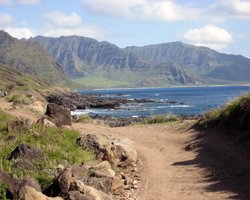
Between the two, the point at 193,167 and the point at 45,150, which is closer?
the point at 45,150

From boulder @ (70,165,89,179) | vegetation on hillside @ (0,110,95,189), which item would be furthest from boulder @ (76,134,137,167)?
boulder @ (70,165,89,179)

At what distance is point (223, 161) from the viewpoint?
1730cm

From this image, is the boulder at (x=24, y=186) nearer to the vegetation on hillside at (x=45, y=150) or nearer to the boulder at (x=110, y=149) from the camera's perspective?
the vegetation on hillside at (x=45, y=150)

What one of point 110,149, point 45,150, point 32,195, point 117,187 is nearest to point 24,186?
point 32,195

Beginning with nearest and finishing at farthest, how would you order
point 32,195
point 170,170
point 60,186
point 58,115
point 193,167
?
point 32,195 < point 60,186 < point 170,170 < point 193,167 < point 58,115

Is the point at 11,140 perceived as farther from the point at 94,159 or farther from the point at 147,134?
the point at 147,134

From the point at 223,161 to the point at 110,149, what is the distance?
13.3 feet

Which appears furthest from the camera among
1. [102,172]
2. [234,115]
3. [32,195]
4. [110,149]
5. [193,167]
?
[234,115]

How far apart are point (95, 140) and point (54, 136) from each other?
4.95 feet

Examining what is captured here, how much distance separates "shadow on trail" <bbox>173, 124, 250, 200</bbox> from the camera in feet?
45.9

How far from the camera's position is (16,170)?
496 inches

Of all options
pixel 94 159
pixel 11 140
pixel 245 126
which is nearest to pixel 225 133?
pixel 245 126

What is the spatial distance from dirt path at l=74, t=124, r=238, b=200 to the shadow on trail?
25cm

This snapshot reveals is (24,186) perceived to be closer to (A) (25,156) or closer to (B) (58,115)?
(A) (25,156)
